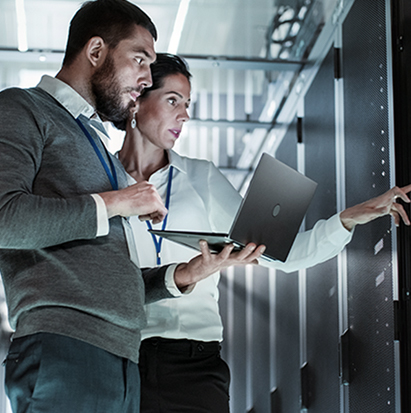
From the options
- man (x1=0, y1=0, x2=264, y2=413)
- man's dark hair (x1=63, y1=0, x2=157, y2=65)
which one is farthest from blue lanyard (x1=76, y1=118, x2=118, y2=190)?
man's dark hair (x1=63, y1=0, x2=157, y2=65)

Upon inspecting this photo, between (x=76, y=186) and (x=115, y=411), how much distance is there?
0.52 metres

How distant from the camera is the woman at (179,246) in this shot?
205cm

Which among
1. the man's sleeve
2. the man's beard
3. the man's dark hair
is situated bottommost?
the man's sleeve

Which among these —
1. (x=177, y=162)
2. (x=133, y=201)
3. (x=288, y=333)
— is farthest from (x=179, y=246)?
(x=288, y=333)

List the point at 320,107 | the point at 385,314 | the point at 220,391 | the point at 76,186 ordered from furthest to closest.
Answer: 1. the point at 320,107
2. the point at 385,314
3. the point at 220,391
4. the point at 76,186

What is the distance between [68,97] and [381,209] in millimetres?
1015

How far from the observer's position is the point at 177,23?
4.00 meters

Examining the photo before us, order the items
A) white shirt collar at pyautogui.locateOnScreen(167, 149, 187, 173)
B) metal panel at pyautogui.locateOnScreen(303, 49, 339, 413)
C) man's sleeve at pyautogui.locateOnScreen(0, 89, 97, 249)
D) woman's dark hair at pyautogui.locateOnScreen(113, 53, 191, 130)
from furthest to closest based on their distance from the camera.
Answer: metal panel at pyautogui.locateOnScreen(303, 49, 339, 413) < woman's dark hair at pyautogui.locateOnScreen(113, 53, 191, 130) < white shirt collar at pyautogui.locateOnScreen(167, 149, 187, 173) < man's sleeve at pyautogui.locateOnScreen(0, 89, 97, 249)

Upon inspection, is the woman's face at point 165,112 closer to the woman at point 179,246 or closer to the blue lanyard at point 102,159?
the woman at point 179,246

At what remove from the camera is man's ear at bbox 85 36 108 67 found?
6.01 ft

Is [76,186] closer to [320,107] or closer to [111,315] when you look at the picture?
[111,315]

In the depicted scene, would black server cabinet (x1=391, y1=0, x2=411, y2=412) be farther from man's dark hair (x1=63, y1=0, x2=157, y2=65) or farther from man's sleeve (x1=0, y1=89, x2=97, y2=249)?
man's sleeve (x1=0, y1=89, x2=97, y2=249)

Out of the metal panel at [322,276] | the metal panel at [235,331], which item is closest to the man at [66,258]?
the metal panel at [322,276]

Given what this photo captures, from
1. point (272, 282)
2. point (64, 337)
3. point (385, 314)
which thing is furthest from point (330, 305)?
point (64, 337)
